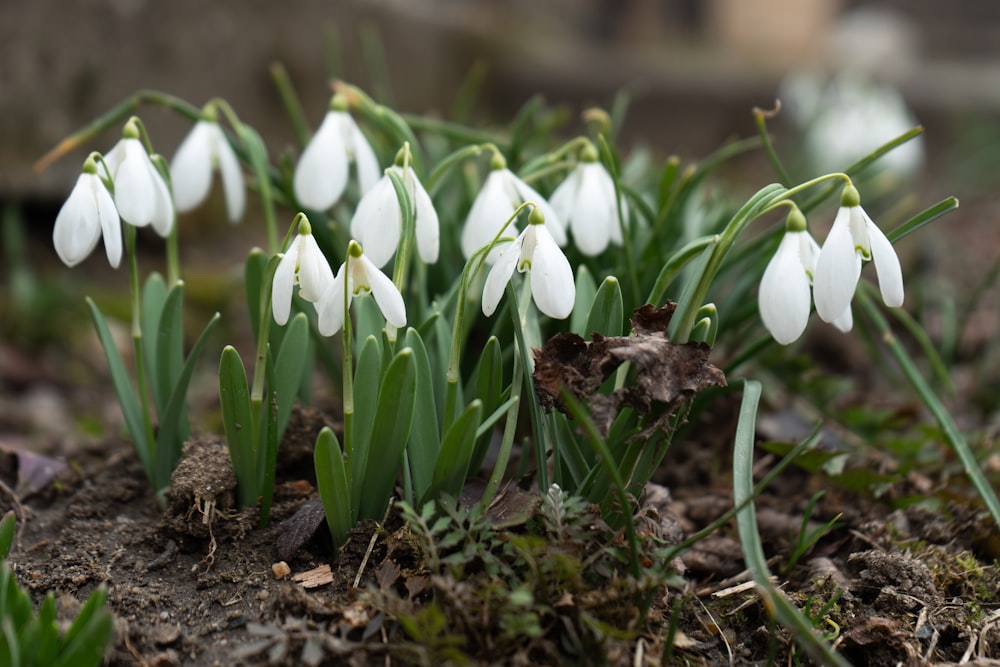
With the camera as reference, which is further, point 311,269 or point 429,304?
point 429,304

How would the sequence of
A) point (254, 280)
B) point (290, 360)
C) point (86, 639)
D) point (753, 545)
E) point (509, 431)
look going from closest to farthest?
point (86, 639)
point (753, 545)
point (509, 431)
point (290, 360)
point (254, 280)

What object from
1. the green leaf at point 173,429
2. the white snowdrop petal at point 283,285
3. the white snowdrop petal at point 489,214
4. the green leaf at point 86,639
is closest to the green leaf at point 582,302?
the white snowdrop petal at point 489,214

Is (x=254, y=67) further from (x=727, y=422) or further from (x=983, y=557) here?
(x=983, y=557)

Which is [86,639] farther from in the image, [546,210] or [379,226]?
[546,210]

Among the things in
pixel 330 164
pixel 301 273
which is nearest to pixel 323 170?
pixel 330 164

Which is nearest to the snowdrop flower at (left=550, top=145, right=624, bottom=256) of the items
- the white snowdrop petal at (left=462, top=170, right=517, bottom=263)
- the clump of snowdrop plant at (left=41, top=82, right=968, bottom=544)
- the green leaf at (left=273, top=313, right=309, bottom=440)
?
the clump of snowdrop plant at (left=41, top=82, right=968, bottom=544)

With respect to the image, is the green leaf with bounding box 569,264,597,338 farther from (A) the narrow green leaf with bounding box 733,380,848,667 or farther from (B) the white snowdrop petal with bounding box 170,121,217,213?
(B) the white snowdrop petal with bounding box 170,121,217,213
